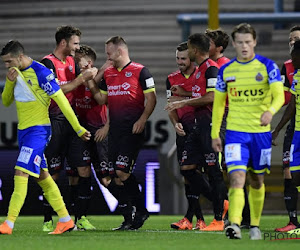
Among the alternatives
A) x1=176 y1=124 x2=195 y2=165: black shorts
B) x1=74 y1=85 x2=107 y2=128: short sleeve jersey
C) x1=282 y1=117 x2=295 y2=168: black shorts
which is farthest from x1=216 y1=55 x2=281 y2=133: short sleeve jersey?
x1=74 y1=85 x2=107 y2=128: short sleeve jersey

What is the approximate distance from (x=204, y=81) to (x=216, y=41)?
1.88 ft

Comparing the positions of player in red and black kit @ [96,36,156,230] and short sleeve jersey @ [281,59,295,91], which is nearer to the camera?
player in red and black kit @ [96,36,156,230]

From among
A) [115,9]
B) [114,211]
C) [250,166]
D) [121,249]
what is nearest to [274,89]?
[250,166]

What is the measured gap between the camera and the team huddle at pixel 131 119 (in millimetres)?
7816

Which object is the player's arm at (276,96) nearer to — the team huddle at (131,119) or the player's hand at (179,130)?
the team huddle at (131,119)

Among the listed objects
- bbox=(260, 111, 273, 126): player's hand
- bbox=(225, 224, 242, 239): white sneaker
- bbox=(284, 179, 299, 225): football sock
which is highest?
bbox=(260, 111, 273, 126): player's hand

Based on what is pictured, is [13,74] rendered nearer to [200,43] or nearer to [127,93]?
[127,93]

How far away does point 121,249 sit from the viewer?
23.1 feet

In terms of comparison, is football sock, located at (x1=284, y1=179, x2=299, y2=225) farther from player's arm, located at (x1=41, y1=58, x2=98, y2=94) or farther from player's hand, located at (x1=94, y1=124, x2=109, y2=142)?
player's arm, located at (x1=41, y1=58, x2=98, y2=94)

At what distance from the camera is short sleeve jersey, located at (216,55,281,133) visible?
775 cm

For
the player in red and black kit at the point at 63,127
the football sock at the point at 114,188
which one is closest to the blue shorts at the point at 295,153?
the football sock at the point at 114,188

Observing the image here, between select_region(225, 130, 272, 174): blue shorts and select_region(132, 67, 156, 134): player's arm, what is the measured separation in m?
1.73

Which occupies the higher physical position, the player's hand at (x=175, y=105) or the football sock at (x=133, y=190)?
the player's hand at (x=175, y=105)

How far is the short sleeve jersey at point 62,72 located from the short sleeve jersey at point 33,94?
3.19ft
